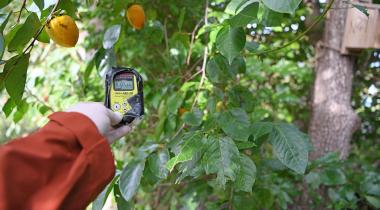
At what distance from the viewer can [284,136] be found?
116 cm

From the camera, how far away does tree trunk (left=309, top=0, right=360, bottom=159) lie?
2.57m

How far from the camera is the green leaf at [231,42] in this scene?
1136 millimetres

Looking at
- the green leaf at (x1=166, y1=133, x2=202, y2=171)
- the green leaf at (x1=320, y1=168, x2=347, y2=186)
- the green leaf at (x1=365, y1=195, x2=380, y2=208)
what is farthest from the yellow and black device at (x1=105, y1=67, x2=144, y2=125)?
the green leaf at (x1=365, y1=195, x2=380, y2=208)

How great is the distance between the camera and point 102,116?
816 millimetres

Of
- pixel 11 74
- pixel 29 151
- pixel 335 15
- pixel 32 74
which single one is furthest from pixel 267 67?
pixel 29 151

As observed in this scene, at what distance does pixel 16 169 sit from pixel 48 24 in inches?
23.3

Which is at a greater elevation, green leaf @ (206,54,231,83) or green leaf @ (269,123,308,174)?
green leaf @ (206,54,231,83)

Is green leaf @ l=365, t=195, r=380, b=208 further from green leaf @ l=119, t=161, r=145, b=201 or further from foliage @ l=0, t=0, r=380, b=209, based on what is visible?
green leaf @ l=119, t=161, r=145, b=201

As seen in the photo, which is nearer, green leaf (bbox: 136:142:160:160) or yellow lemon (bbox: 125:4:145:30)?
green leaf (bbox: 136:142:160:160)

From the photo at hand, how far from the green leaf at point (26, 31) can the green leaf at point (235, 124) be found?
0.50 metres

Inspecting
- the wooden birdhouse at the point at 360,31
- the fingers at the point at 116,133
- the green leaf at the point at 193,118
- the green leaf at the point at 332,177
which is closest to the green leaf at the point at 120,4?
the green leaf at the point at 193,118

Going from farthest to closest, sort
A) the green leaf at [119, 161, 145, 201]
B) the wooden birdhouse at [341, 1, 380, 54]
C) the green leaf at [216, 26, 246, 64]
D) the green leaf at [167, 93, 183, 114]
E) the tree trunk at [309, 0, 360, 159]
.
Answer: the tree trunk at [309, 0, 360, 159], the wooden birdhouse at [341, 1, 380, 54], the green leaf at [167, 93, 183, 114], the green leaf at [119, 161, 145, 201], the green leaf at [216, 26, 246, 64]

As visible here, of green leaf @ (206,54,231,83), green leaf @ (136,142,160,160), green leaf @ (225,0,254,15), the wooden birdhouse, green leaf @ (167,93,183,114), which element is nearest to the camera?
green leaf @ (225,0,254,15)

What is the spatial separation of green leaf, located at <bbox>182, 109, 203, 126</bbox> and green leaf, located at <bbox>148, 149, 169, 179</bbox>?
12 centimetres
